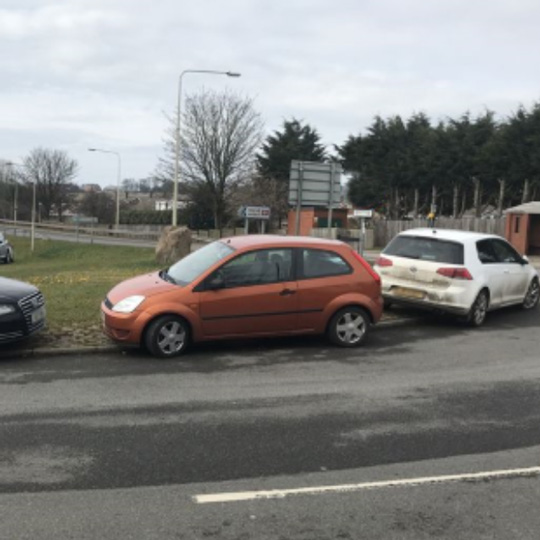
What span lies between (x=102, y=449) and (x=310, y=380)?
2689mm

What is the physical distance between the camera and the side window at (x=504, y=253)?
1055 cm

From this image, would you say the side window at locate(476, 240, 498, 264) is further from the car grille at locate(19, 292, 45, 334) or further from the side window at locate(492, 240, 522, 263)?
the car grille at locate(19, 292, 45, 334)

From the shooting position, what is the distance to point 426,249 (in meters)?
9.98

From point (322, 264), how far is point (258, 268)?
926mm

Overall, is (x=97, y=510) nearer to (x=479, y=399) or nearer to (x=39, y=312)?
(x=479, y=399)

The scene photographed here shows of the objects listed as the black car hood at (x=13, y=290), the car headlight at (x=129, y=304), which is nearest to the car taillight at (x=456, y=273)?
the car headlight at (x=129, y=304)

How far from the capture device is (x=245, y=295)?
25.0 feet

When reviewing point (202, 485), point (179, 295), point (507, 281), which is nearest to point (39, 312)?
point (179, 295)

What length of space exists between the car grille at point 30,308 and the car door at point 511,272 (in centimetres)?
756

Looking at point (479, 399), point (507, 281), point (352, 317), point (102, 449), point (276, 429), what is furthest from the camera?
point (507, 281)

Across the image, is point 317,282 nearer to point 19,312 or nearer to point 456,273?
point 456,273

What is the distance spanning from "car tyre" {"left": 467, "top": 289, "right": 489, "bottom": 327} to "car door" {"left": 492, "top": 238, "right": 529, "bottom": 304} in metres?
0.73

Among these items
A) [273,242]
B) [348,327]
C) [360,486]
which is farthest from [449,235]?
[360,486]

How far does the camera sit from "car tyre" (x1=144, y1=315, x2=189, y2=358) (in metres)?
7.28
